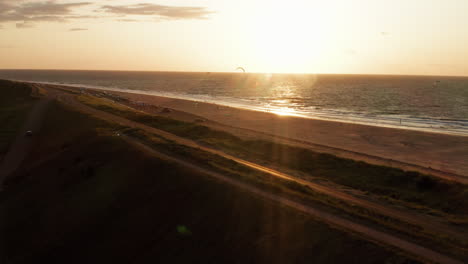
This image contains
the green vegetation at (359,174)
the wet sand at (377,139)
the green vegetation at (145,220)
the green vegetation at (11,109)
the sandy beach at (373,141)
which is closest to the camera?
the green vegetation at (145,220)

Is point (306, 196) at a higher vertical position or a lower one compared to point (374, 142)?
higher

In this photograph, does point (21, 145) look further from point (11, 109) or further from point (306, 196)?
point (306, 196)

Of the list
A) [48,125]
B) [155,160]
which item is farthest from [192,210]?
[48,125]

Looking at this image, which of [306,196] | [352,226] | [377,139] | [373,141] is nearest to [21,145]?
[306,196]

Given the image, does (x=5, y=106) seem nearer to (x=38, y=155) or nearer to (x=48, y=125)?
(x=48, y=125)

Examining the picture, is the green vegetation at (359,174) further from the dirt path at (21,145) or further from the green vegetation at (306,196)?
the dirt path at (21,145)

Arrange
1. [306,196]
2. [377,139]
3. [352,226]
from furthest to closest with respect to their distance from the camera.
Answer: [377,139] < [306,196] < [352,226]

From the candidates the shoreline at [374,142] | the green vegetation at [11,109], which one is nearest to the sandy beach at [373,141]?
the shoreline at [374,142]
